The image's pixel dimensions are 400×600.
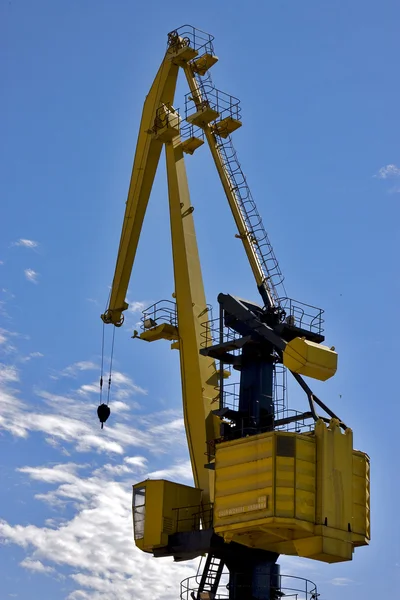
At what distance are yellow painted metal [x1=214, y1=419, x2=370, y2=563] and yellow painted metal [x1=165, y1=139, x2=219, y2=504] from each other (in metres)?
4.64

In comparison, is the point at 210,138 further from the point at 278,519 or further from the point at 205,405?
the point at 278,519

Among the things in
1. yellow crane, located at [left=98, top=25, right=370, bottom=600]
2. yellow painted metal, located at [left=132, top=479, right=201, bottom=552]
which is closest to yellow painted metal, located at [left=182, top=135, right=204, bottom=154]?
yellow crane, located at [left=98, top=25, right=370, bottom=600]

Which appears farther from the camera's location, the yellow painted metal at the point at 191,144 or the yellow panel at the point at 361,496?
the yellow painted metal at the point at 191,144

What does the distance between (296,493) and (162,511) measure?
6548 mm

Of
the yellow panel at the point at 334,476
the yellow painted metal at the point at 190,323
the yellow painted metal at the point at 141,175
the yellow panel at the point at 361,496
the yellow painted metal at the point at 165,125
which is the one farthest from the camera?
the yellow painted metal at the point at 141,175

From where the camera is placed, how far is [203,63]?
40.1 m

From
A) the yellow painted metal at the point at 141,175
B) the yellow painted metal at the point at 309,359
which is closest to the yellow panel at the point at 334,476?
the yellow painted metal at the point at 309,359

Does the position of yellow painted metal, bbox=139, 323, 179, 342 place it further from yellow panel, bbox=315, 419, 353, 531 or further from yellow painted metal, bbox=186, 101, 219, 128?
yellow panel, bbox=315, 419, 353, 531

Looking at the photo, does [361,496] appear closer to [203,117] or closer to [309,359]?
[309,359]

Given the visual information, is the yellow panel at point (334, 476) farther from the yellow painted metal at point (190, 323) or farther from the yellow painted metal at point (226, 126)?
the yellow painted metal at point (226, 126)

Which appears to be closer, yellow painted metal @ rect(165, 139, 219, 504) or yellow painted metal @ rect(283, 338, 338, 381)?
yellow painted metal @ rect(283, 338, 338, 381)

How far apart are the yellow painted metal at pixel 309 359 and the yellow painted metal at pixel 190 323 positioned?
211 inches

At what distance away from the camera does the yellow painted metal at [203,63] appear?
40.0m

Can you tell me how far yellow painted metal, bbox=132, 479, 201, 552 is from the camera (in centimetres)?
3516
